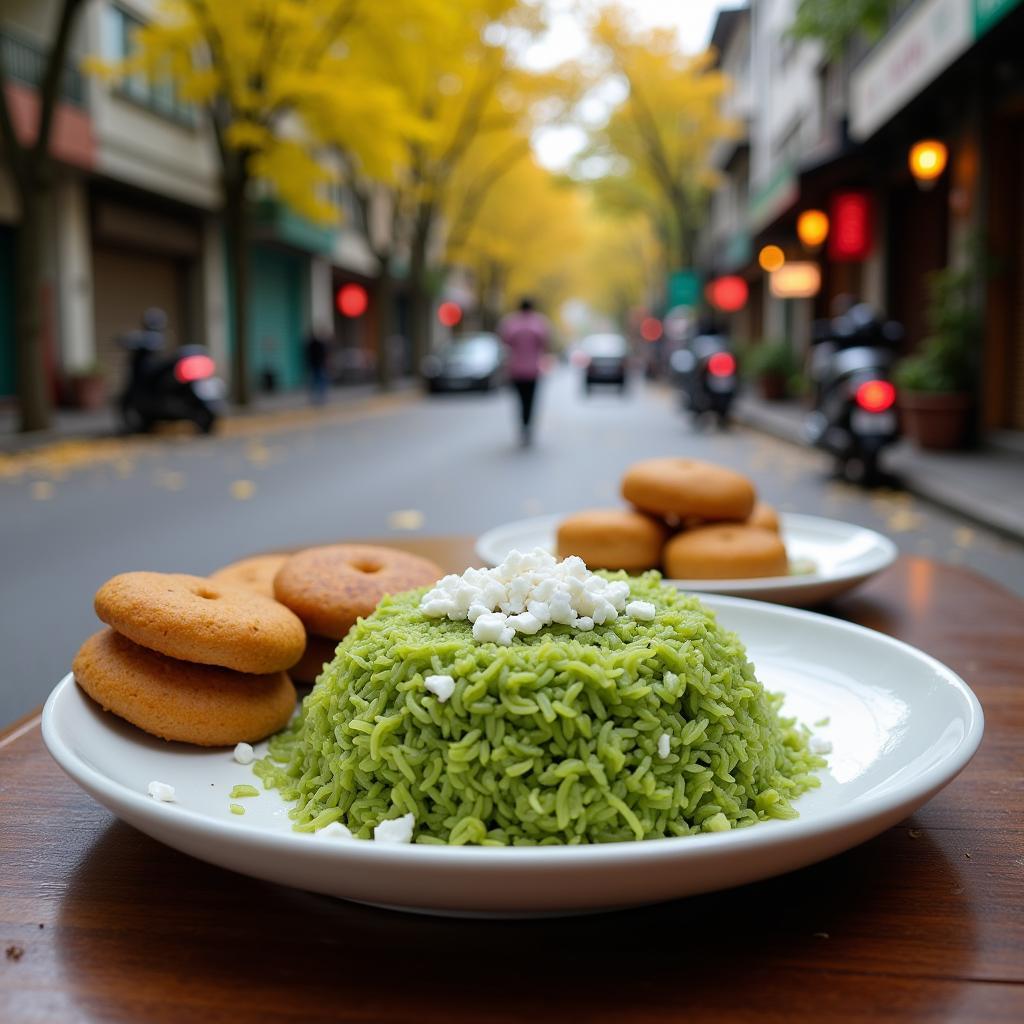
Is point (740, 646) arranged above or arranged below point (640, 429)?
above

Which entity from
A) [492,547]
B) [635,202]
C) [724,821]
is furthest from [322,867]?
[635,202]

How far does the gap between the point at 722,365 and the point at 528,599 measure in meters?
16.8

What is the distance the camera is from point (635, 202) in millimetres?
40250

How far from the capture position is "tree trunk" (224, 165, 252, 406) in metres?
19.0

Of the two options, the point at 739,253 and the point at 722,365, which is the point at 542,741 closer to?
the point at 722,365

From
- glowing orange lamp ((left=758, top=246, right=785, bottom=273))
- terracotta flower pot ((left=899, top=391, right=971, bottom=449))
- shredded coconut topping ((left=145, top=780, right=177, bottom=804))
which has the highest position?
glowing orange lamp ((left=758, top=246, right=785, bottom=273))

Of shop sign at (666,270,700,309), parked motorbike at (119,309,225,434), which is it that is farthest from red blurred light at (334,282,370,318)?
parked motorbike at (119,309,225,434)

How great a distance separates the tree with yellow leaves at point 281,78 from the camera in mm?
17031

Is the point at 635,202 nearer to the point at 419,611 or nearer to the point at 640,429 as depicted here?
the point at 640,429

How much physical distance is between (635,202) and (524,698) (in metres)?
40.9

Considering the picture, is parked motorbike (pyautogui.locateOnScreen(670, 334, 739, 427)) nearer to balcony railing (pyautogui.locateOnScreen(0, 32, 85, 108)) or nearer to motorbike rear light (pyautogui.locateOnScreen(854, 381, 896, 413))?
motorbike rear light (pyautogui.locateOnScreen(854, 381, 896, 413))

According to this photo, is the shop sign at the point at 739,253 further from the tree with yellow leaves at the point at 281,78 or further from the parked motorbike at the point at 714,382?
the tree with yellow leaves at the point at 281,78

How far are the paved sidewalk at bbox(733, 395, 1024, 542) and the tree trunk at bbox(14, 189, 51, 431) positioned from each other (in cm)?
914

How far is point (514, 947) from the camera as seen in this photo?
92cm
